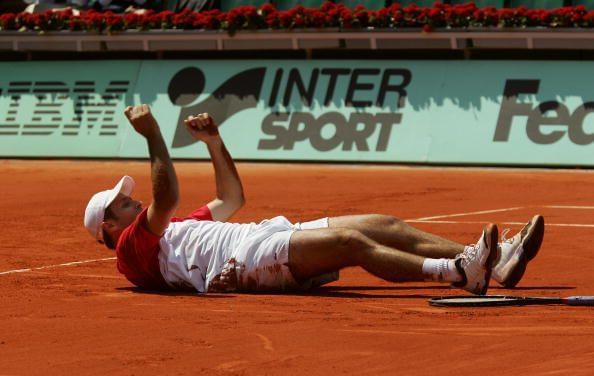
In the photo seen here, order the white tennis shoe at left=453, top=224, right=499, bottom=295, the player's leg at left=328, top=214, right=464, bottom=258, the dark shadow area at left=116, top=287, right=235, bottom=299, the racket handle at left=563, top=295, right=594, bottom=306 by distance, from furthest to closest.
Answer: the player's leg at left=328, top=214, right=464, bottom=258 → the dark shadow area at left=116, top=287, right=235, bottom=299 → the white tennis shoe at left=453, top=224, right=499, bottom=295 → the racket handle at left=563, top=295, right=594, bottom=306

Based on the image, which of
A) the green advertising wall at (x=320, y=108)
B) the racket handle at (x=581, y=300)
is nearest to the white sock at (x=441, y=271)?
the racket handle at (x=581, y=300)

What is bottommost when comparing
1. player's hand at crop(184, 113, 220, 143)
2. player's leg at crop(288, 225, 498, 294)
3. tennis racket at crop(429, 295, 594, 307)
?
tennis racket at crop(429, 295, 594, 307)

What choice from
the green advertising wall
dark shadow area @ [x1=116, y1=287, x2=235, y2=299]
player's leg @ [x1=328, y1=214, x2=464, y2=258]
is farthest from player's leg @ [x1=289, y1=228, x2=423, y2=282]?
the green advertising wall

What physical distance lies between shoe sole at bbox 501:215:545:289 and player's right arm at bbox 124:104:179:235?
2.24 metres

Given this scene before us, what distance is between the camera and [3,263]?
1186 cm

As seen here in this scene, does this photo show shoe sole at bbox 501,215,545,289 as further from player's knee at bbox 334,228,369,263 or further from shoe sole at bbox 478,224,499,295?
player's knee at bbox 334,228,369,263

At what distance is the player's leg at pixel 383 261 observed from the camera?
9.06 meters

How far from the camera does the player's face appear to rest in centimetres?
966

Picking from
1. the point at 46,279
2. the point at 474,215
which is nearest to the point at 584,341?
the point at 46,279

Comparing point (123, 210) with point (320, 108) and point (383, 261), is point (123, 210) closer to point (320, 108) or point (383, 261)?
point (383, 261)

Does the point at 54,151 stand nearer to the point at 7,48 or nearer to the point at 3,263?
the point at 7,48

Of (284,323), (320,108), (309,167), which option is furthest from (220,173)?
(320,108)

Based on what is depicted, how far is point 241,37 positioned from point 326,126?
2527 millimetres

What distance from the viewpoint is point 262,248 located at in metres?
9.35
